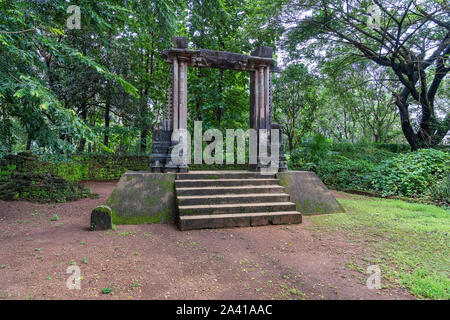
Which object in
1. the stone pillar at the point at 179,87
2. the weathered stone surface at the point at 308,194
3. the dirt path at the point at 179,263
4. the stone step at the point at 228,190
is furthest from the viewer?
the stone pillar at the point at 179,87

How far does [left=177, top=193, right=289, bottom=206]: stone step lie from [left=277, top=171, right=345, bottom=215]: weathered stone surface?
1.57 ft

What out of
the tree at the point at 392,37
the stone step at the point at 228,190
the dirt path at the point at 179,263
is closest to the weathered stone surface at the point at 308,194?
the stone step at the point at 228,190

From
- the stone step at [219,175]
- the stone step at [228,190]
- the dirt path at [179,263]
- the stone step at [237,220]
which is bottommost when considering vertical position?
the dirt path at [179,263]

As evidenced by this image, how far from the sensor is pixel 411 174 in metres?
7.66

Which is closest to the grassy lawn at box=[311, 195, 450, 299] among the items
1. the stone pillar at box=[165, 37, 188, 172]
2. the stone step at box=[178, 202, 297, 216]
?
the stone step at box=[178, 202, 297, 216]

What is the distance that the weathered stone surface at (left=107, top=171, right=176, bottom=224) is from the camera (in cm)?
472

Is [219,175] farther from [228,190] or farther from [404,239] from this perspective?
[404,239]

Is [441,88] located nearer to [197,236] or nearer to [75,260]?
[197,236]

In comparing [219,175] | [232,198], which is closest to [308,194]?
[232,198]

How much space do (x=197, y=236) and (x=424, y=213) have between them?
533 centimetres

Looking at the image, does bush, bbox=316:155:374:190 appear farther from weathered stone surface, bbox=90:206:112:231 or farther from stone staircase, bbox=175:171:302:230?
weathered stone surface, bbox=90:206:112:231

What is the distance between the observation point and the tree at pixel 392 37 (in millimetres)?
9445

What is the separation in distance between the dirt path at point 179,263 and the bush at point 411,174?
196 inches

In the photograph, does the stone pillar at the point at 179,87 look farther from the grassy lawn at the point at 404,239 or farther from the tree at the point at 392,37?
the tree at the point at 392,37
